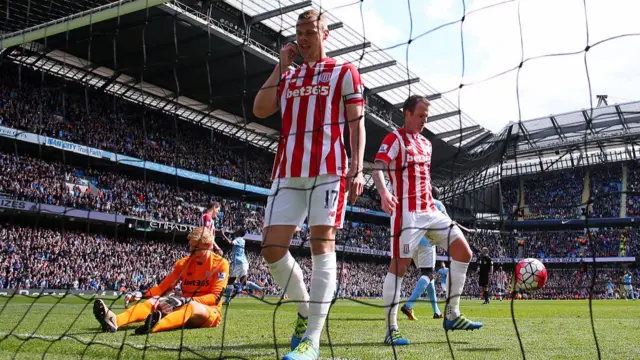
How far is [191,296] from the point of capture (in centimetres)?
507

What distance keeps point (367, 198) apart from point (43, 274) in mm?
21770

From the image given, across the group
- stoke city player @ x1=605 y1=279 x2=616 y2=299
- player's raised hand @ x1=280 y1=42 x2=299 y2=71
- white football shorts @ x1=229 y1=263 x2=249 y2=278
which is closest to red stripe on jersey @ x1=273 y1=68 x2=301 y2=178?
player's raised hand @ x1=280 y1=42 x2=299 y2=71

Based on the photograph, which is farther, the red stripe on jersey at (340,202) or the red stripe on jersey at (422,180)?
the red stripe on jersey at (422,180)

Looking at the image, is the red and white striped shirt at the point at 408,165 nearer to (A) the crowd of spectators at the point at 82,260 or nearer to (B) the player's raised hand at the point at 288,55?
(B) the player's raised hand at the point at 288,55

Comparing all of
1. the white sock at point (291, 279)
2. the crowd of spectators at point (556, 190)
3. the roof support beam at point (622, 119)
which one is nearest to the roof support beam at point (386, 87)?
the roof support beam at point (622, 119)

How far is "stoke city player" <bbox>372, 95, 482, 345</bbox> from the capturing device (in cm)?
448

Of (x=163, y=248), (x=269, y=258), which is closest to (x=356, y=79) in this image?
(x=269, y=258)

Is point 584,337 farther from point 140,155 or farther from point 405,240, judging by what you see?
point 140,155

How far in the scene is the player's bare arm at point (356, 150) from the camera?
10.2 feet

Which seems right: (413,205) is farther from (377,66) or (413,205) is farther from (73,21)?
(377,66)

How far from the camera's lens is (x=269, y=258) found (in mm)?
3172

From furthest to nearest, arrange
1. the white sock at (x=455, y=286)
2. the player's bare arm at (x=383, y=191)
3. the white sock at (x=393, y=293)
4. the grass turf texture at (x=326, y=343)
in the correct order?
the white sock at (x=455, y=286), the white sock at (x=393, y=293), the player's bare arm at (x=383, y=191), the grass turf texture at (x=326, y=343)

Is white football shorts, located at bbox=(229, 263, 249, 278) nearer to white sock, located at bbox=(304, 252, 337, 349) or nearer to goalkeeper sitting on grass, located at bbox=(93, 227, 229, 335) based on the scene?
goalkeeper sitting on grass, located at bbox=(93, 227, 229, 335)

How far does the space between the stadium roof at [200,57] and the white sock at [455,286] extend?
14056mm
